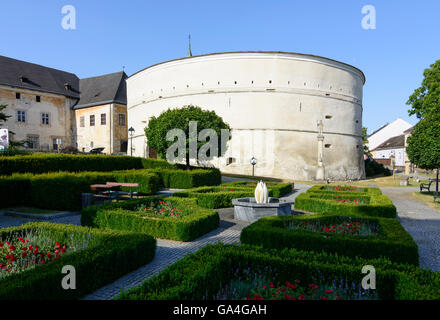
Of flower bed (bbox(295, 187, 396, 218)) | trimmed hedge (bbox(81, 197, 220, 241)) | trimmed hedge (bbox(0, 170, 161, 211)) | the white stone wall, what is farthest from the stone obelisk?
trimmed hedge (bbox(0, 170, 161, 211))

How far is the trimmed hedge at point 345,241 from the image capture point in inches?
185

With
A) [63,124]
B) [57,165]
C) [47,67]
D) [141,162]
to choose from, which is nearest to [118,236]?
[57,165]

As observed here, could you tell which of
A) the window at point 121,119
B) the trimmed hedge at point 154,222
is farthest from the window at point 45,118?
the trimmed hedge at point 154,222

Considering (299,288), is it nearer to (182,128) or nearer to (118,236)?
(118,236)

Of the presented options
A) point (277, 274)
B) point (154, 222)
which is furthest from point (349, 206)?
point (154, 222)

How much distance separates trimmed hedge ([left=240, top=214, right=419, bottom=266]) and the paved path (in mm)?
608

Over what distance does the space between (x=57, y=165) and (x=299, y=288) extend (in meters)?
13.7

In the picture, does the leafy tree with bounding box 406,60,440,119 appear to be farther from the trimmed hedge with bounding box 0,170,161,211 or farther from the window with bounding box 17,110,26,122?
the window with bounding box 17,110,26,122

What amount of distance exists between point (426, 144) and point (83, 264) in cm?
1638

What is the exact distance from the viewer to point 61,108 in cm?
3641

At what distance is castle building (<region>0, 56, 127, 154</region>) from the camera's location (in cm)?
3183

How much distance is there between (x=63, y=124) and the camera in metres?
36.6

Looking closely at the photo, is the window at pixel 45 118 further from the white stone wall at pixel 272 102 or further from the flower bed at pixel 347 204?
the flower bed at pixel 347 204

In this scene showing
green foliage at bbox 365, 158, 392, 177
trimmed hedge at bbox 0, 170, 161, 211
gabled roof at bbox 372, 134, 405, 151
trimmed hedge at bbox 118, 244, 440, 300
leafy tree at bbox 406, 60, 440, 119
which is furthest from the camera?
gabled roof at bbox 372, 134, 405, 151
